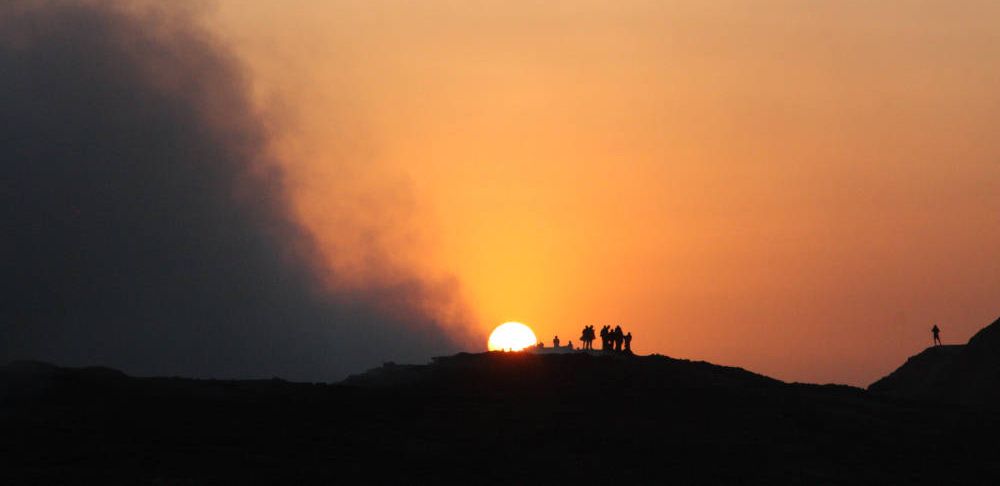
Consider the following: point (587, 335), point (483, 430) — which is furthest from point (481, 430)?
point (587, 335)

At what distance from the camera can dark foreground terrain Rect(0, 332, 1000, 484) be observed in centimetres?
4494

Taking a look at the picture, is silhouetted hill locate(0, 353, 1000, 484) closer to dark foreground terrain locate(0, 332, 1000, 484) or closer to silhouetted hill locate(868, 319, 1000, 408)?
dark foreground terrain locate(0, 332, 1000, 484)

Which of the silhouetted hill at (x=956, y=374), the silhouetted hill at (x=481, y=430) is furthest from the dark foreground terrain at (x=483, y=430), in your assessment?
the silhouetted hill at (x=956, y=374)

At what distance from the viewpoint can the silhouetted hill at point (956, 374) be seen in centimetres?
8838

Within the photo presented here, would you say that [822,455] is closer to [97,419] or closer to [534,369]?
[534,369]

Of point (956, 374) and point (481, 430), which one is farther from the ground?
point (956, 374)

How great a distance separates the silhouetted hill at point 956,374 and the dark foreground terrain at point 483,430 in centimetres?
2211

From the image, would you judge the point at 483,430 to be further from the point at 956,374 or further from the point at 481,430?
the point at 956,374

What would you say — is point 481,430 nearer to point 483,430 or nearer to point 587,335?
point 483,430

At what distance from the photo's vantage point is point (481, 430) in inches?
2064

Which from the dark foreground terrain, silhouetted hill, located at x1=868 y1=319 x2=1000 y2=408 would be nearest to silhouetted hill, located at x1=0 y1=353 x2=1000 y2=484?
the dark foreground terrain

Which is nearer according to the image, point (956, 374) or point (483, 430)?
point (483, 430)

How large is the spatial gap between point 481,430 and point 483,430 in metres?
0.08

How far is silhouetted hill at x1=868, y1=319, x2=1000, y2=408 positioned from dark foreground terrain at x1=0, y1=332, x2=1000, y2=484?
22.1 m
